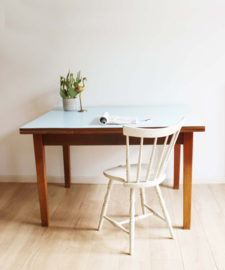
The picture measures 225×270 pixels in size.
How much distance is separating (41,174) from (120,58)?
1237 mm

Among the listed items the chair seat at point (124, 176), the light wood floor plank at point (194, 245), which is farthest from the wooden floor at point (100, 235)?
the chair seat at point (124, 176)

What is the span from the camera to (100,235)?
1971mm

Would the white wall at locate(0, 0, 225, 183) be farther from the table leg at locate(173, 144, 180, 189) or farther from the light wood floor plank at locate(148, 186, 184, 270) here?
the light wood floor plank at locate(148, 186, 184, 270)

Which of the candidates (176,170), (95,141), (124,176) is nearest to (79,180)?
(176,170)

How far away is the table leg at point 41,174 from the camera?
1.93 meters

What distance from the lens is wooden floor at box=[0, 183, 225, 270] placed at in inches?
66.9

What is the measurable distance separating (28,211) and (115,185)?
2.78 ft

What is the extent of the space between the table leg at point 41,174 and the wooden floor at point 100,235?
3.8 inches

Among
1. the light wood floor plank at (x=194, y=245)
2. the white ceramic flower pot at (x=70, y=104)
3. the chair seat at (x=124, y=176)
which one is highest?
the white ceramic flower pot at (x=70, y=104)

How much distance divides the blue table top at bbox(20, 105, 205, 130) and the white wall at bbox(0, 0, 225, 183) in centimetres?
20

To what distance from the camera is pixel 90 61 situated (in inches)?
102

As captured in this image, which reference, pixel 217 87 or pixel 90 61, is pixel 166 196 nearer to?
pixel 217 87

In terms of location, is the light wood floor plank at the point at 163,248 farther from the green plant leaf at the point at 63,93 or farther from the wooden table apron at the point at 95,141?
the green plant leaf at the point at 63,93

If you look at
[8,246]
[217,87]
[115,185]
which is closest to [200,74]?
[217,87]
